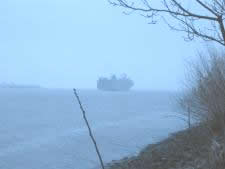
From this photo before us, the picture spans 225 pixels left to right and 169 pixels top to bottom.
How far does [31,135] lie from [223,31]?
103 feet

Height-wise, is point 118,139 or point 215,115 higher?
point 215,115

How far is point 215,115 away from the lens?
27.8 feet

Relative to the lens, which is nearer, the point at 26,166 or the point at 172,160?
the point at 172,160

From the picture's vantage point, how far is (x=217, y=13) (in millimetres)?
4629

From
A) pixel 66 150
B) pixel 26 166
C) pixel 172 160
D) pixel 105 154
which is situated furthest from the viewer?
pixel 66 150

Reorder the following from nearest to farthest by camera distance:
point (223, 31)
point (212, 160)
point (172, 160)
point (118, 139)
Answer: point (223, 31) → point (212, 160) → point (172, 160) → point (118, 139)

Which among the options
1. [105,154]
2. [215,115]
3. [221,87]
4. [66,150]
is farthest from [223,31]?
[66,150]

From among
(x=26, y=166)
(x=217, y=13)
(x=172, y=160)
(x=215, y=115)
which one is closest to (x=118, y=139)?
(x=26, y=166)

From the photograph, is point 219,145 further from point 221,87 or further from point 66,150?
point 66,150

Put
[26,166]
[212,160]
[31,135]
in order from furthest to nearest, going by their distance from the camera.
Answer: [31,135] < [26,166] < [212,160]

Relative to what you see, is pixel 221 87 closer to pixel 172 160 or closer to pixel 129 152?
pixel 172 160

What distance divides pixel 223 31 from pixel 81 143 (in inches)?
964

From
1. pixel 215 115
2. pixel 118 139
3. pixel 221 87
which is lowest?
pixel 118 139

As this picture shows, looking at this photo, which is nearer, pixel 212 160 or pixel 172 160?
pixel 212 160
